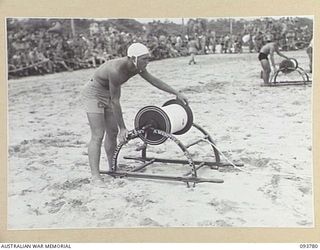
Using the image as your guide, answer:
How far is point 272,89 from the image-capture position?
181 cm

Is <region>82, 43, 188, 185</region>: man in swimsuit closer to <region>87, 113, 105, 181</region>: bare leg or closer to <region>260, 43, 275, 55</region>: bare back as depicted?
<region>87, 113, 105, 181</region>: bare leg

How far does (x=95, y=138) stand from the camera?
5.90 ft

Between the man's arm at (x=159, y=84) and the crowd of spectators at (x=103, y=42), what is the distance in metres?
0.05

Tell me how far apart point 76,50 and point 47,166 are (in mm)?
326

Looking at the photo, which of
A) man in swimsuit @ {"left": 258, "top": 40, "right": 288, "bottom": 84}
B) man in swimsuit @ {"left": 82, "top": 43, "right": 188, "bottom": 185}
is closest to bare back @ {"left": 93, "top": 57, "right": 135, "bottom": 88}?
man in swimsuit @ {"left": 82, "top": 43, "right": 188, "bottom": 185}

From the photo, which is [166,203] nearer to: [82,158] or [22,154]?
[82,158]

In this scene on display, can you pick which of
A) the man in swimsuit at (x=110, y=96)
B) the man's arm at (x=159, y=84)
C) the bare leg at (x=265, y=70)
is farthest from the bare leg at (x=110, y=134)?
the bare leg at (x=265, y=70)

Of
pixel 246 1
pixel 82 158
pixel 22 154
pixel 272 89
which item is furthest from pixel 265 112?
pixel 22 154

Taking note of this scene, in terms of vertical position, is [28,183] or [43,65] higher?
[43,65]

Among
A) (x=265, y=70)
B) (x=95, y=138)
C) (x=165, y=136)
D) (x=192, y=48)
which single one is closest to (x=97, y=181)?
(x=95, y=138)

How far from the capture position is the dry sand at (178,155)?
1.75 metres

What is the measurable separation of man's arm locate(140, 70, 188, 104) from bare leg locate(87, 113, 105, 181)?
16cm

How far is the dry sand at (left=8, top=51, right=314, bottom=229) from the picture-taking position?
1745 millimetres

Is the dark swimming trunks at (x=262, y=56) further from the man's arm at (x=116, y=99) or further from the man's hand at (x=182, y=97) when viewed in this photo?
the man's arm at (x=116, y=99)
